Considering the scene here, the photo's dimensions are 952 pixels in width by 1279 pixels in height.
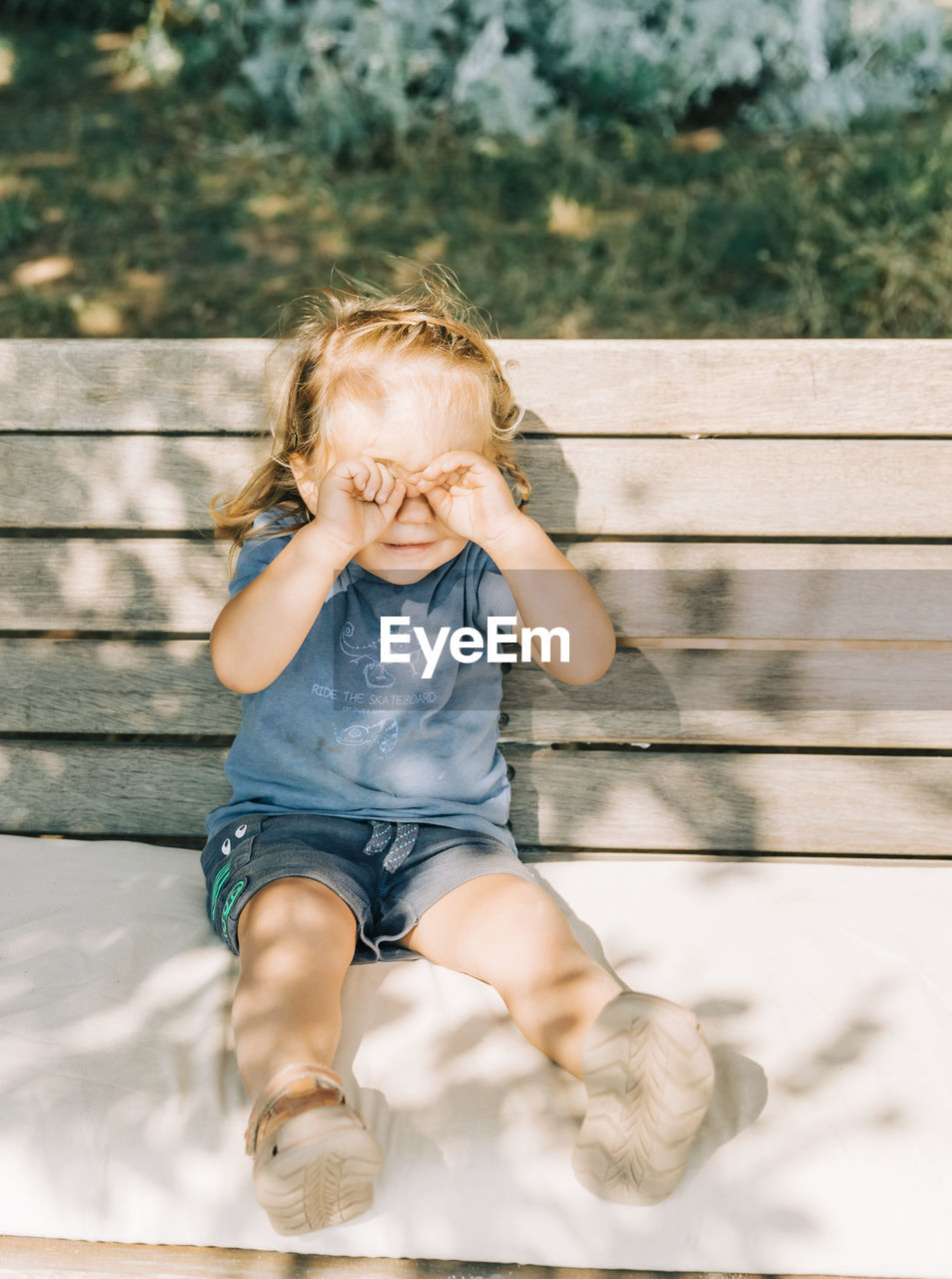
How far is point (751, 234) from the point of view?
379 centimetres

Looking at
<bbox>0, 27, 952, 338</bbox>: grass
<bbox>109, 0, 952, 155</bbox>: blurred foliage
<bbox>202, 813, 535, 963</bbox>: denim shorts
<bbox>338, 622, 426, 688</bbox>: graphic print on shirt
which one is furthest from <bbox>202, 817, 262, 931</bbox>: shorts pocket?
<bbox>109, 0, 952, 155</bbox>: blurred foliage

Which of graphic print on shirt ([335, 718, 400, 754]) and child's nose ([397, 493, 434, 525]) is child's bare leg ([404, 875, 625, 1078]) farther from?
child's nose ([397, 493, 434, 525])

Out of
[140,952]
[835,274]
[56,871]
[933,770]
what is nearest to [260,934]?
[140,952]

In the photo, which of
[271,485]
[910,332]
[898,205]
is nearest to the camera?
[271,485]

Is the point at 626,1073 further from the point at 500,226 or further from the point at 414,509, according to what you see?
the point at 500,226

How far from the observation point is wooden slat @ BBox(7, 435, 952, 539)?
1904 millimetres

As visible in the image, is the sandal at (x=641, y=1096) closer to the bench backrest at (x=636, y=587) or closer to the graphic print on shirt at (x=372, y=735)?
the graphic print on shirt at (x=372, y=735)

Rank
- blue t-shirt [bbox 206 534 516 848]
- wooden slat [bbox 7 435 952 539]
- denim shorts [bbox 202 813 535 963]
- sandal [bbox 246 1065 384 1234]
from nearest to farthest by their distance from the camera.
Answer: sandal [bbox 246 1065 384 1234] < denim shorts [bbox 202 813 535 963] < blue t-shirt [bbox 206 534 516 848] < wooden slat [bbox 7 435 952 539]

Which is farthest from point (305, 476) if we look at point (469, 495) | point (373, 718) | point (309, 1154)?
point (309, 1154)

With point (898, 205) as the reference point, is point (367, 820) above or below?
below

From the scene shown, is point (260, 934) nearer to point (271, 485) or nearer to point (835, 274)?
point (271, 485)

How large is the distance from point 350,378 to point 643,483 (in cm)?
55

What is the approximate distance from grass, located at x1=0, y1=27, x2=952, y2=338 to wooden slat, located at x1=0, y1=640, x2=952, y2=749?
5.51 ft

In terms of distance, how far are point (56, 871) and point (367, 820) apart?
0.56 meters
